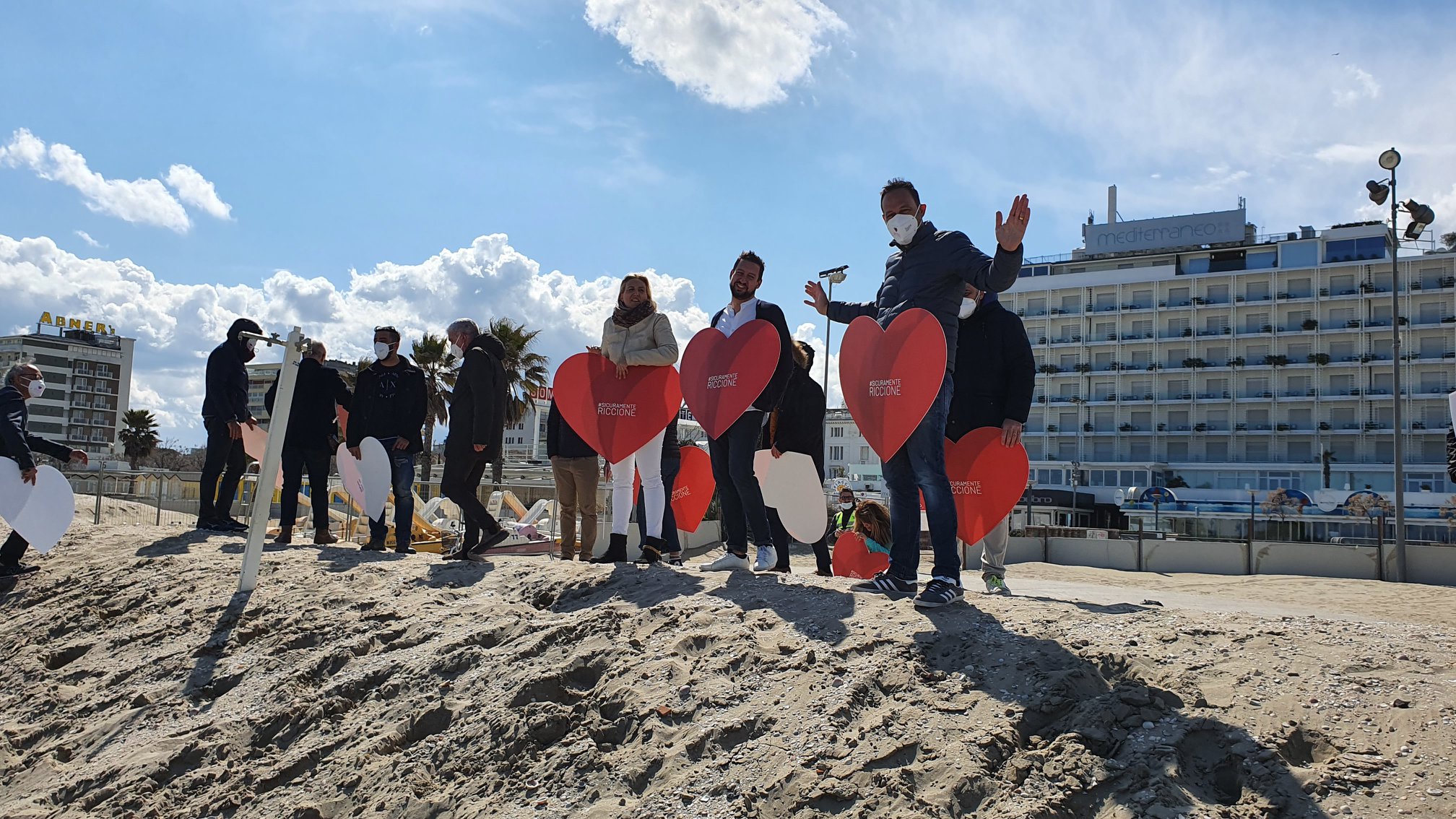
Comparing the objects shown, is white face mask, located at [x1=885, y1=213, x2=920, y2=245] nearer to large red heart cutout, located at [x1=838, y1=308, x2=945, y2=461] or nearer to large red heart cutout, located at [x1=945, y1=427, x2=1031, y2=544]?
large red heart cutout, located at [x1=838, y1=308, x2=945, y2=461]

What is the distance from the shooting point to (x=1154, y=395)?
63.5 m

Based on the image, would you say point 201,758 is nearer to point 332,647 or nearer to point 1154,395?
point 332,647

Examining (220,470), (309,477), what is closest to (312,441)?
(309,477)

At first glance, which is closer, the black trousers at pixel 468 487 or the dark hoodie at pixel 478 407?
the black trousers at pixel 468 487

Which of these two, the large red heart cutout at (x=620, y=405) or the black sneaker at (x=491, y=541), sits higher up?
the large red heart cutout at (x=620, y=405)

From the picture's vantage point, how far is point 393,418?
7246mm

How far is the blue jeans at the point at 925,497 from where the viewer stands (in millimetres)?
4168

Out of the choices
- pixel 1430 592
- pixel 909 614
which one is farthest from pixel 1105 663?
pixel 1430 592

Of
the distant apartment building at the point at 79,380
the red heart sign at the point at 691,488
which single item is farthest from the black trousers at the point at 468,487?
the distant apartment building at the point at 79,380

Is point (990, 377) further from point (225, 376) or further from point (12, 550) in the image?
point (12, 550)

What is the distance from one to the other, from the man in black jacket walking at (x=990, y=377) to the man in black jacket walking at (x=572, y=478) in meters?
2.65

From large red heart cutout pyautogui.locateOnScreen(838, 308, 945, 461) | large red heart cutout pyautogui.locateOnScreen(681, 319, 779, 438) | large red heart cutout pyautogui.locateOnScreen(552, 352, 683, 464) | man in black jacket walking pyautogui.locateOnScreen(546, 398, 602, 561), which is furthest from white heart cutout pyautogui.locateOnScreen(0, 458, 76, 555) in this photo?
large red heart cutout pyautogui.locateOnScreen(838, 308, 945, 461)

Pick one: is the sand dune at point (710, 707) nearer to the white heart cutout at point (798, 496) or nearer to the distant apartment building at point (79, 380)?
the white heart cutout at point (798, 496)

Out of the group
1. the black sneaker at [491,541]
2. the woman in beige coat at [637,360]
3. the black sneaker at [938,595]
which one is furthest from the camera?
the black sneaker at [491,541]
